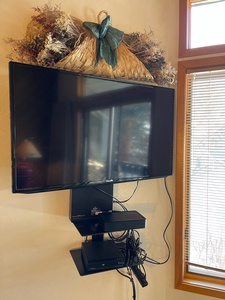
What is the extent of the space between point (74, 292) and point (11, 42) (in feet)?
4.60

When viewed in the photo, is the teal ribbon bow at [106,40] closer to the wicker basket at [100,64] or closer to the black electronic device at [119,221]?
the wicker basket at [100,64]

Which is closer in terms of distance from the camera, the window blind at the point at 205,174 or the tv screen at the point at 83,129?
the tv screen at the point at 83,129

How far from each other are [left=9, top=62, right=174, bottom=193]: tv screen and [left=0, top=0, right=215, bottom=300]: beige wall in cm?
21

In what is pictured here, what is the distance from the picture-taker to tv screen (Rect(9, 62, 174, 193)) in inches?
37.5

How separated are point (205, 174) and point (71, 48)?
1.21 metres

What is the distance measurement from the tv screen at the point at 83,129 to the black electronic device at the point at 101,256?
404mm

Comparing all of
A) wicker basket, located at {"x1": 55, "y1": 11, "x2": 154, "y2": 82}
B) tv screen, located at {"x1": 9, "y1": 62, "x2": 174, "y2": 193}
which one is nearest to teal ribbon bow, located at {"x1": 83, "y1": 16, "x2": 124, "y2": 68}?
wicker basket, located at {"x1": 55, "y1": 11, "x2": 154, "y2": 82}

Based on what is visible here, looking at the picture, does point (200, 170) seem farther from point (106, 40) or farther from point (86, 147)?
point (106, 40)

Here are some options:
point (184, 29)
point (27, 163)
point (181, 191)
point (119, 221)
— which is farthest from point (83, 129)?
point (184, 29)

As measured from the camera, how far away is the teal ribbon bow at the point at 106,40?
1.19m

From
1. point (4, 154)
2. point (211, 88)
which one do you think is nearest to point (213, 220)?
point (211, 88)

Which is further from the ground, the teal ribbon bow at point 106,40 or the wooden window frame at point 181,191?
the teal ribbon bow at point 106,40

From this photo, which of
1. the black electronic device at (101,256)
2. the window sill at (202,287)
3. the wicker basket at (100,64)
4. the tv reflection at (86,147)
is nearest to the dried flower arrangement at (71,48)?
the wicker basket at (100,64)

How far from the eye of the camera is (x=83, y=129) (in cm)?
112
